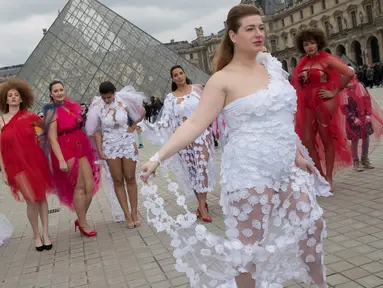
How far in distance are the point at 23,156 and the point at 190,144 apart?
1.74m

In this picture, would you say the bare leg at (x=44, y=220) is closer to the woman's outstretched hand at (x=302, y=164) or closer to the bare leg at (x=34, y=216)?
the bare leg at (x=34, y=216)

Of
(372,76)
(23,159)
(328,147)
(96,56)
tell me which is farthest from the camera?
(96,56)

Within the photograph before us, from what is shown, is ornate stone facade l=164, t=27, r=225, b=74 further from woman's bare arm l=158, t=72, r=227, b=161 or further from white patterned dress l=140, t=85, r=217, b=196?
woman's bare arm l=158, t=72, r=227, b=161

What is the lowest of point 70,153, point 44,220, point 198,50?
point 44,220

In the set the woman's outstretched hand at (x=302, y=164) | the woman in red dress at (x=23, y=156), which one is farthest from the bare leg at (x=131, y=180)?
the woman's outstretched hand at (x=302, y=164)

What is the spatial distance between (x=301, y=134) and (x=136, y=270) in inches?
104

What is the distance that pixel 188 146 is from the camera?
502 cm

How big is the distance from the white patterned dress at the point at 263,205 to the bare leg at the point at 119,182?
266 cm

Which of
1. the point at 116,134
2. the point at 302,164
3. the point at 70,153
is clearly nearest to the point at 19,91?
the point at 70,153

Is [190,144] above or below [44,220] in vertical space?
above

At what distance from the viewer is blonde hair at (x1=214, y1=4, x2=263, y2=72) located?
2287mm

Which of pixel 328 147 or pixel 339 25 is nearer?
pixel 328 147

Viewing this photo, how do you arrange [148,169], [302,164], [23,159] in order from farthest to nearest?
[23,159]
[302,164]
[148,169]

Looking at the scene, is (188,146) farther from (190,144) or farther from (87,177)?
(87,177)
